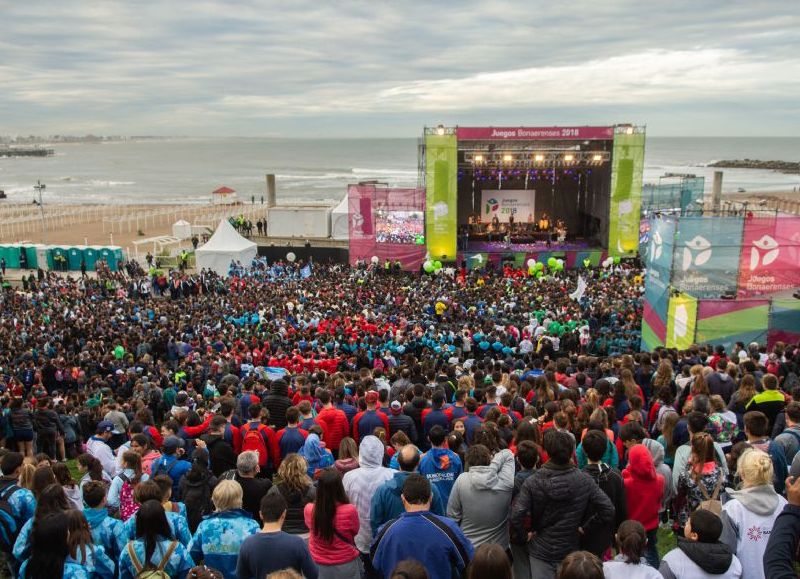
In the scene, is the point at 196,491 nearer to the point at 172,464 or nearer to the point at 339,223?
the point at 172,464

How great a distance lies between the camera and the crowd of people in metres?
3.14

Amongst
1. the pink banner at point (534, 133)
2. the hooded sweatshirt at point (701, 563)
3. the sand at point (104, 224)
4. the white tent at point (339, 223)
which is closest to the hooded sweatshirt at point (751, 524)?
the hooded sweatshirt at point (701, 563)

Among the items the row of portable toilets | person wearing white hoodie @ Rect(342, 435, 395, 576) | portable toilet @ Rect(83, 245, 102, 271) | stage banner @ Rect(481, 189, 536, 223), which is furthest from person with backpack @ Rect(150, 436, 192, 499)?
portable toilet @ Rect(83, 245, 102, 271)

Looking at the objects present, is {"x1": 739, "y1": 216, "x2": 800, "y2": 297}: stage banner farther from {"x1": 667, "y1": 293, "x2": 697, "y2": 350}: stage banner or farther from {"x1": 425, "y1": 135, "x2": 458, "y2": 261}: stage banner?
{"x1": 425, "y1": 135, "x2": 458, "y2": 261}: stage banner

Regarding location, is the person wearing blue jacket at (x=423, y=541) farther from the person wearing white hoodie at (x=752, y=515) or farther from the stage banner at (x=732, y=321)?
the stage banner at (x=732, y=321)

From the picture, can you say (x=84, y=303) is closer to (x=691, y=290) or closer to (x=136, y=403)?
(x=136, y=403)

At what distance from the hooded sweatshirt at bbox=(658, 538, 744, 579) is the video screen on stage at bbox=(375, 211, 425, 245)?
21.8 meters

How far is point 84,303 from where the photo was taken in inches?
701

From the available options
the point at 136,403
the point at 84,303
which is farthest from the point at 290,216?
the point at 136,403

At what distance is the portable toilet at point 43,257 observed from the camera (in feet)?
90.7

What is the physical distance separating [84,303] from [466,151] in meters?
13.6

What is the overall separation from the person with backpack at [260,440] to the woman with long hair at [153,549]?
191 centimetres

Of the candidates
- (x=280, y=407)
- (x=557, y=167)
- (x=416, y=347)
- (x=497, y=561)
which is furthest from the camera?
(x=557, y=167)

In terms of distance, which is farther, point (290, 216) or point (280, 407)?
point (290, 216)
